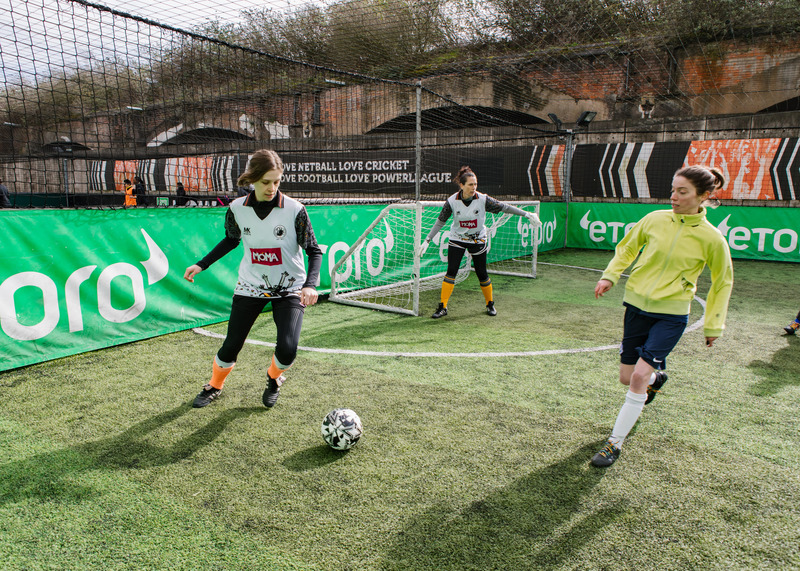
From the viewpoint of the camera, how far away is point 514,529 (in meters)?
2.61

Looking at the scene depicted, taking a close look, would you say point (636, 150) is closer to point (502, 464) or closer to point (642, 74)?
point (642, 74)

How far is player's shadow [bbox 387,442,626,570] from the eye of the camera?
2.39m

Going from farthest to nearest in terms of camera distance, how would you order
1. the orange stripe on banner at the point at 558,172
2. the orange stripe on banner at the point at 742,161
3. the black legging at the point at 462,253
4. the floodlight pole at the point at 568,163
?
the orange stripe on banner at the point at 558,172 < the floodlight pole at the point at 568,163 < the orange stripe on banner at the point at 742,161 < the black legging at the point at 462,253

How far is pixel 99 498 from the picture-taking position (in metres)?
2.85

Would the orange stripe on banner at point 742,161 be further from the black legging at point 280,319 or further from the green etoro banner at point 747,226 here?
the black legging at point 280,319

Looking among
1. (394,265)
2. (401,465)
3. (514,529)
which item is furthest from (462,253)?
(514,529)

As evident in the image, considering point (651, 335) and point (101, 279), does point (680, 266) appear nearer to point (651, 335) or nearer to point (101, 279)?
point (651, 335)

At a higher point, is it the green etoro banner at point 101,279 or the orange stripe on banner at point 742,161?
the orange stripe on banner at point 742,161

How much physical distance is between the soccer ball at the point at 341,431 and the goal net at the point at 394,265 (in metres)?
4.07

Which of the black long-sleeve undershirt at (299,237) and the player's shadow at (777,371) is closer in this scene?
the black long-sleeve undershirt at (299,237)

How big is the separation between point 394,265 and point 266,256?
5.53 metres

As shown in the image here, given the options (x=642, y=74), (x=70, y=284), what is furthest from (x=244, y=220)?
(x=642, y=74)

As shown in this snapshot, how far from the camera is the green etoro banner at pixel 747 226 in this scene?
12367 millimetres

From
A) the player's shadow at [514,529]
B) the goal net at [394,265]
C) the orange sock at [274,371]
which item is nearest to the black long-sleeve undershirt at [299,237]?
the orange sock at [274,371]
